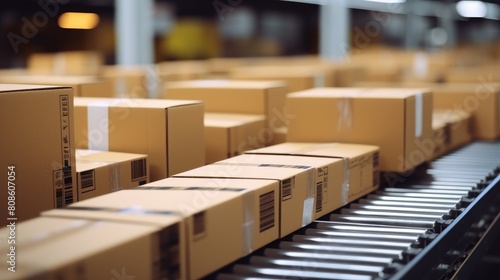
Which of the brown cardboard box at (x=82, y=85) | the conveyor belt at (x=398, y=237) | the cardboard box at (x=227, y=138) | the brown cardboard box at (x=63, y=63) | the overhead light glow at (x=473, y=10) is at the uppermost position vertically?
the overhead light glow at (x=473, y=10)

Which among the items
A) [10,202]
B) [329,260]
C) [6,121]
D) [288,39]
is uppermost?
[288,39]

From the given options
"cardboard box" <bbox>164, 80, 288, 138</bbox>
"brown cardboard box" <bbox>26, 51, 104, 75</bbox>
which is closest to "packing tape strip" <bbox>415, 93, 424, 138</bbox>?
"cardboard box" <bbox>164, 80, 288, 138</bbox>

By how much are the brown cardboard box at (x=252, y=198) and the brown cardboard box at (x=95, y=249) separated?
0.30 m

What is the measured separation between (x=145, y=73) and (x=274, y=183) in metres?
3.49

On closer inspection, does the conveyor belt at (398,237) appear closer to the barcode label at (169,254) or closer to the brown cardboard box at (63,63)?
the barcode label at (169,254)

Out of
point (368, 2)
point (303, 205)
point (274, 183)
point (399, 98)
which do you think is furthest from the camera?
point (368, 2)

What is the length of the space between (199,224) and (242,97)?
75.6 inches

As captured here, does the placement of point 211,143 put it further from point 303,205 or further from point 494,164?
point 494,164

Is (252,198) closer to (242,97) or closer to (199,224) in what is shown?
(199,224)

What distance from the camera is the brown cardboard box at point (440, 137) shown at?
3879mm

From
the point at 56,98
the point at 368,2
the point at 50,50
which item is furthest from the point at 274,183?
the point at 368,2

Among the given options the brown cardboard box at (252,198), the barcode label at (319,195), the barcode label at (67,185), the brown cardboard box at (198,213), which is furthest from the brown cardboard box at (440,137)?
the barcode label at (67,185)

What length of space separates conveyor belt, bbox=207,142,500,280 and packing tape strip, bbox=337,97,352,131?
0.34 meters

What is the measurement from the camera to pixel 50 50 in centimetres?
899
